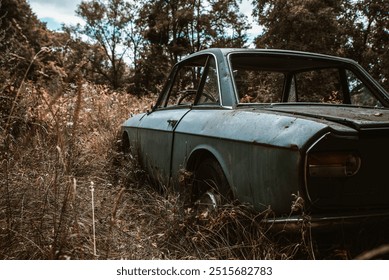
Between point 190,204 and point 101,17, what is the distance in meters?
43.5

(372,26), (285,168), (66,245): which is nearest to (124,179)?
(66,245)

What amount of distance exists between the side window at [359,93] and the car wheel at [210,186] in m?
1.51

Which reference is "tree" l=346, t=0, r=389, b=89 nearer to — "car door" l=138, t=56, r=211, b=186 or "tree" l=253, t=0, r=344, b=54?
"tree" l=253, t=0, r=344, b=54

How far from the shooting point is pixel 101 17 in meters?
42.3

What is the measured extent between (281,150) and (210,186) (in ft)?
2.61

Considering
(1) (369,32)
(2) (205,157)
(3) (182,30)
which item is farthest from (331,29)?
(2) (205,157)

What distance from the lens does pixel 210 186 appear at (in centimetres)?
245

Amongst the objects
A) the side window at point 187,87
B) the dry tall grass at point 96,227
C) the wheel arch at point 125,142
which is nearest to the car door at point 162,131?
the side window at point 187,87

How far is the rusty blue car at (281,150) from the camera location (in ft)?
5.65

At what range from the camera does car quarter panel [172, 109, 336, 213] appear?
172 centimetres

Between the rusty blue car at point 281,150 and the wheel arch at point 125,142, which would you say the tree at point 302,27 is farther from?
the rusty blue car at point 281,150

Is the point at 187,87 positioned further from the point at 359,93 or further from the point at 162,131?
the point at 359,93

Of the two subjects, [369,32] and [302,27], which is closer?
[302,27]

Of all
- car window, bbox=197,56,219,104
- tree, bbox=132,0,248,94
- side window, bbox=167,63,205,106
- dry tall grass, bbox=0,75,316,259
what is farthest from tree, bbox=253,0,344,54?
dry tall grass, bbox=0,75,316,259
